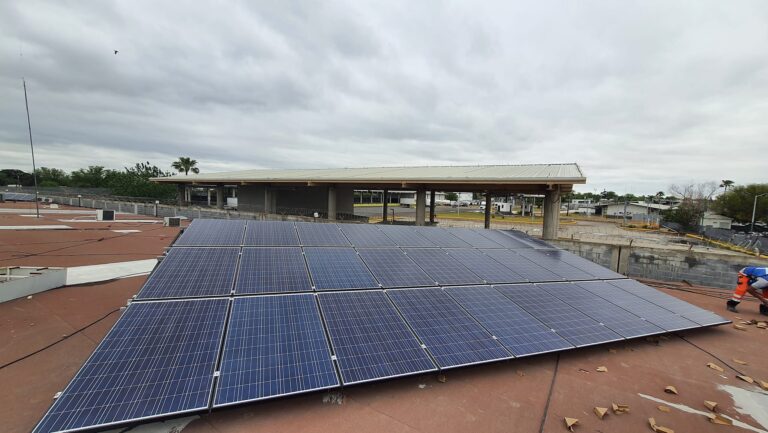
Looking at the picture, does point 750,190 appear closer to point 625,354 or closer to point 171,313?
point 625,354

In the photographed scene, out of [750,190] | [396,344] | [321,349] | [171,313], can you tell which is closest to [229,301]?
[171,313]

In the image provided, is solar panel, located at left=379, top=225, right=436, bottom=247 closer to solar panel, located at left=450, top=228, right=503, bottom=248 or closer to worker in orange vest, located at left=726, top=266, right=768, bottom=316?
solar panel, located at left=450, top=228, right=503, bottom=248

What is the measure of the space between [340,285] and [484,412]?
386cm

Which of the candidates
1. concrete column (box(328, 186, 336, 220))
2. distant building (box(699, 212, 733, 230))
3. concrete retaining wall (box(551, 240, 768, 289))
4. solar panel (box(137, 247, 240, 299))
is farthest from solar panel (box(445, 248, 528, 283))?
distant building (box(699, 212, 733, 230))

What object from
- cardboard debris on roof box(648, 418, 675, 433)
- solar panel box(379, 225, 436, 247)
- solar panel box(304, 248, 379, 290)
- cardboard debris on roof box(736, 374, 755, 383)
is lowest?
cardboard debris on roof box(736, 374, 755, 383)

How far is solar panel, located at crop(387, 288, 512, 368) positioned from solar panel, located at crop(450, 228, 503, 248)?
495 cm

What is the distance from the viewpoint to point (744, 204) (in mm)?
56844

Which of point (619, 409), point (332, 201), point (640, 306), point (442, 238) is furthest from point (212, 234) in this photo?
point (332, 201)

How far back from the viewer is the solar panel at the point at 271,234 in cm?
904

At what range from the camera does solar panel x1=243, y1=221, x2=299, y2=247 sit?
9.04 metres

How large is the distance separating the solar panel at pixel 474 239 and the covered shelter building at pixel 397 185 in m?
7.93

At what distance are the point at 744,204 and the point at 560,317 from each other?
77.6m

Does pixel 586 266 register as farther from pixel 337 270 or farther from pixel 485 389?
pixel 337 270

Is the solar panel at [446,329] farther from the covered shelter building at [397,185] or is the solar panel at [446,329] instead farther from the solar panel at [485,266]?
the covered shelter building at [397,185]
